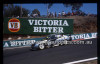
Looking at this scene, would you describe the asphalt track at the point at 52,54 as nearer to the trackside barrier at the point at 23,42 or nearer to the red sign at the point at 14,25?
the trackside barrier at the point at 23,42

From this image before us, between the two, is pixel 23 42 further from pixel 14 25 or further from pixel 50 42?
pixel 50 42

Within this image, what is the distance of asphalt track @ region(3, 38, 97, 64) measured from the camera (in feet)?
22.1

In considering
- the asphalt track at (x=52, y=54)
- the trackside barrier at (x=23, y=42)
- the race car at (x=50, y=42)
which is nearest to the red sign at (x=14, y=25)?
the trackside barrier at (x=23, y=42)

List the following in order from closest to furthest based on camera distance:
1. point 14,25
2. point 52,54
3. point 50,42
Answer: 1. point 52,54
2. point 50,42
3. point 14,25

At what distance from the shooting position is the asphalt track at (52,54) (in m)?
6.73

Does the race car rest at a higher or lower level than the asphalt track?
higher

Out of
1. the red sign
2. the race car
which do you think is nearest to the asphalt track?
the race car

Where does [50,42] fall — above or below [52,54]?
above

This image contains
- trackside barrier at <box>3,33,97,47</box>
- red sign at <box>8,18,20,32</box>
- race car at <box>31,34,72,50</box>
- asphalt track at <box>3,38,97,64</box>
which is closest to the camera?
asphalt track at <box>3,38,97,64</box>

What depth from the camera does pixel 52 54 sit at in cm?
770

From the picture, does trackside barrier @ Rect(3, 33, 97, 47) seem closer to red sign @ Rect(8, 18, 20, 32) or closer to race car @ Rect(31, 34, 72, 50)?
race car @ Rect(31, 34, 72, 50)

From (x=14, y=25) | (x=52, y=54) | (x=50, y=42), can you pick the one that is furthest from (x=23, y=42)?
(x=52, y=54)

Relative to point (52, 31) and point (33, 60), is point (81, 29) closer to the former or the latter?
point (52, 31)

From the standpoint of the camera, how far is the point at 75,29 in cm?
981
